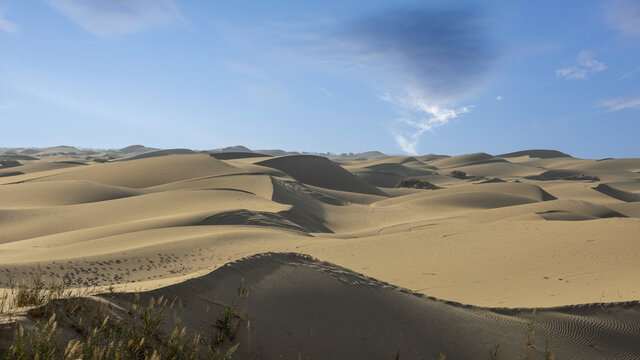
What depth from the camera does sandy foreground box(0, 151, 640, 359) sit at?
15.5 feet

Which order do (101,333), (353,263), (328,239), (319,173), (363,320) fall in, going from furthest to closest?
(319,173) < (328,239) < (353,263) < (363,320) < (101,333)

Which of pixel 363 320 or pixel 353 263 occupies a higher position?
pixel 363 320

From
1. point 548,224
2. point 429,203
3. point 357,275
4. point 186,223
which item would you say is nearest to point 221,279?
point 357,275

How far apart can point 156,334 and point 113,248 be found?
24.7 ft

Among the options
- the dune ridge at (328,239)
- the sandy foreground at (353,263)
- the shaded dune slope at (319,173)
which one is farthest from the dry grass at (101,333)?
the shaded dune slope at (319,173)

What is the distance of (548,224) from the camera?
13039 mm

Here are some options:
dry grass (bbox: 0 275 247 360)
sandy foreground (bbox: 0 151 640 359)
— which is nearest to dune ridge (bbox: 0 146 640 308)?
sandy foreground (bbox: 0 151 640 359)

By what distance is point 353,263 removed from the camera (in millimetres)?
9812

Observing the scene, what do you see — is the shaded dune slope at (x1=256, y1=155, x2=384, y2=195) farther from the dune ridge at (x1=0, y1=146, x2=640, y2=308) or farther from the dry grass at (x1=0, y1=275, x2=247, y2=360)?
the dry grass at (x1=0, y1=275, x2=247, y2=360)

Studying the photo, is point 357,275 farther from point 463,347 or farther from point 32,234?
point 32,234

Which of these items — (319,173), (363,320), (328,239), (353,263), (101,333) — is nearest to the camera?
(101,333)

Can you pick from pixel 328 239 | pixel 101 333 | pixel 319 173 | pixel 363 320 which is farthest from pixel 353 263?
pixel 319 173

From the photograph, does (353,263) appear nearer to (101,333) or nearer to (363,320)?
(363,320)

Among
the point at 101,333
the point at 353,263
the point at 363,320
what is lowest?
the point at 353,263
